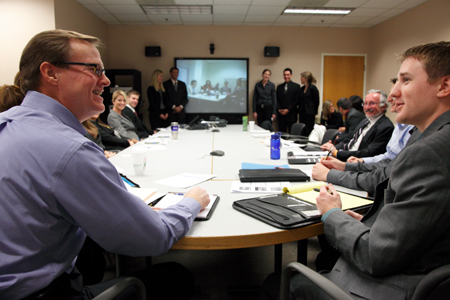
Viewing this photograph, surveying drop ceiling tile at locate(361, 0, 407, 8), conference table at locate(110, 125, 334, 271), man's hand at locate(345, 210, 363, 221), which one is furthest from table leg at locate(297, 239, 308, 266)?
drop ceiling tile at locate(361, 0, 407, 8)

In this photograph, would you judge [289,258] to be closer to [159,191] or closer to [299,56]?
[159,191]

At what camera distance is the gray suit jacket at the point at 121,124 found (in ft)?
13.7

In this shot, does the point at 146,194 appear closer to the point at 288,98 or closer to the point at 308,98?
the point at 308,98

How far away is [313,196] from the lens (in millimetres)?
1260

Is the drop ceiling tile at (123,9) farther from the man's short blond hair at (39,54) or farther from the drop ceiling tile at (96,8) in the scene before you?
the man's short blond hair at (39,54)

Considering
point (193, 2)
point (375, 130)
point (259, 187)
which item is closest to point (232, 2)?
point (193, 2)

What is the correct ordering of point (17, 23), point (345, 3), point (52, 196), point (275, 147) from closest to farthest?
1. point (52, 196)
2. point (275, 147)
3. point (17, 23)
4. point (345, 3)

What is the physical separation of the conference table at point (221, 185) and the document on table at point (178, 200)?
2 cm

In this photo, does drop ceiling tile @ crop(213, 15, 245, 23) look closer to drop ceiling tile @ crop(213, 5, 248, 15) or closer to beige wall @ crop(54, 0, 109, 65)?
drop ceiling tile @ crop(213, 5, 248, 15)

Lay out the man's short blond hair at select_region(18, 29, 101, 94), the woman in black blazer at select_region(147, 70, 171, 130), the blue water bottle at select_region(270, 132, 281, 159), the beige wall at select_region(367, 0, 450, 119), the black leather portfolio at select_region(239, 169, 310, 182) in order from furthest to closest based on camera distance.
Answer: the woman in black blazer at select_region(147, 70, 171, 130)
the beige wall at select_region(367, 0, 450, 119)
the blue water bottle at select_region(270, 132, 281, 159)
the black leather portfolio at select_region(239, 169, 310, 182)
the man's short blond hair at select_region(18, 29, 101, 94)

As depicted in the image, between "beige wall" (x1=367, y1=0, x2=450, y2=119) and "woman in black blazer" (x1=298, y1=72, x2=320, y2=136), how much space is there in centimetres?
159

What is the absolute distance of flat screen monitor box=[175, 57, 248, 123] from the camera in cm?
716

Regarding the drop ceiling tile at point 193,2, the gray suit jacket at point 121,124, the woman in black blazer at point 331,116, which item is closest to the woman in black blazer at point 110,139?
the gray suit jacket at point 121,124

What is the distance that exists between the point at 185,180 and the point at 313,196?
68 cm
